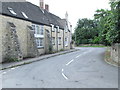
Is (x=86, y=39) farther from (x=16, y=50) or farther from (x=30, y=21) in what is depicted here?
(x=16, y=50)

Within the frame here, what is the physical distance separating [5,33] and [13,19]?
2627 mm

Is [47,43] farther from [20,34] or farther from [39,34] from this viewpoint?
[20,34]

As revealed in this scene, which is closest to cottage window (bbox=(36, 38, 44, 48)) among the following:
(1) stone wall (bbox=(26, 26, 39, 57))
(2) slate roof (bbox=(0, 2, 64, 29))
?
(2) slate roof (bbox=(0, 2, 64, 29))

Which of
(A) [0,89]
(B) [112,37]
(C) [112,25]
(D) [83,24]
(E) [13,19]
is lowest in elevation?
(A) [0,89]

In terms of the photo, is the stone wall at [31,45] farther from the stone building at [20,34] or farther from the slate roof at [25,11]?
the slate roof at [25,11]

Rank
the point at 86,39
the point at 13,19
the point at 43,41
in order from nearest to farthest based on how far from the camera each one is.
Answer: the point at 13,19 → the point at 43,41 → the point at 86,39

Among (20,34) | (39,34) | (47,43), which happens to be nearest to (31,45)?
(20,34)

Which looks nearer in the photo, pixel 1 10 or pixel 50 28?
pixel 1 10

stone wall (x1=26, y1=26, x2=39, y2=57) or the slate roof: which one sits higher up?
the slate roof

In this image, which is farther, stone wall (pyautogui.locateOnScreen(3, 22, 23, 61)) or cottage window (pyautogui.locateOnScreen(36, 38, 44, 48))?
cottage window (pyautogui.locateOnScreen(36, 38, 44, 48))

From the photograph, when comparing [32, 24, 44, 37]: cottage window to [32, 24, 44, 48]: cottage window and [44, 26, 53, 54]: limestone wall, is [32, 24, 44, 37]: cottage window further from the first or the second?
[44, 26, 53, 54]: limestone wall

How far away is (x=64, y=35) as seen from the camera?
136ft

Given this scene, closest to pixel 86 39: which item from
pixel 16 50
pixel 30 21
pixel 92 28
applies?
pixel 92 28

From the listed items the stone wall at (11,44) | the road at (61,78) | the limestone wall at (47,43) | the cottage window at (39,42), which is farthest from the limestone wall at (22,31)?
the road at (61,78)
